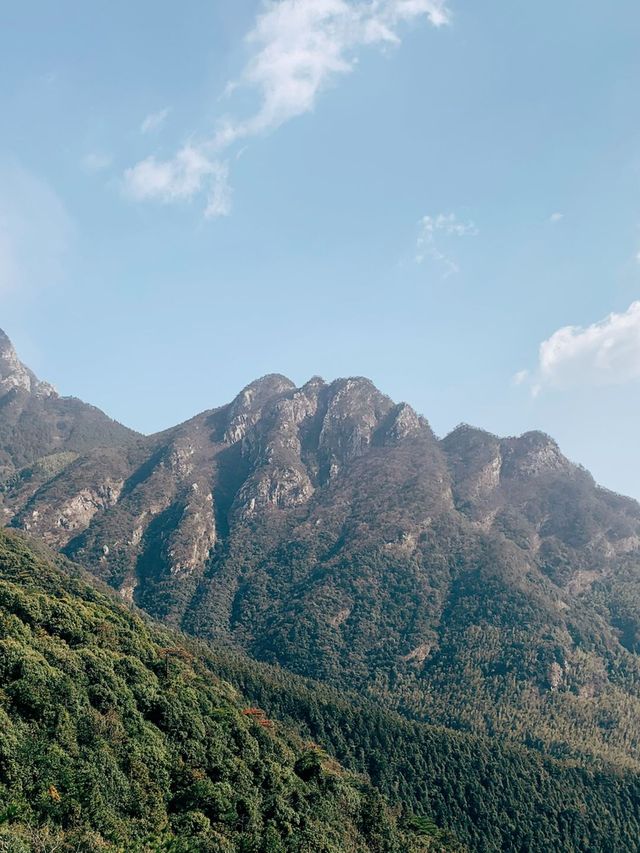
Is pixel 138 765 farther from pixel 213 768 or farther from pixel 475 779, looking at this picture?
pixel 475 779

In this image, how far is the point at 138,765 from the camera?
212 feet

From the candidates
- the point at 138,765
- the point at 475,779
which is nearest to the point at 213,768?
the point at 138,765

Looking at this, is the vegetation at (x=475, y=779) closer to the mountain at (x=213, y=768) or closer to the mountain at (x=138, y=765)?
the mountain at (x=213, y=768)

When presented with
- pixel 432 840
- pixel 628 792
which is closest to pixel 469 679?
pixel 628 792

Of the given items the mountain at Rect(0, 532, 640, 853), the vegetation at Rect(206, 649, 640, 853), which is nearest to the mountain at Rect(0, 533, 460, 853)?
the mountain at Rect(0, 532, 640, 853)

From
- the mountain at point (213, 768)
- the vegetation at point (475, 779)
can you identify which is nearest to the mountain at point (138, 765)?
the mountain at point (213, 768)

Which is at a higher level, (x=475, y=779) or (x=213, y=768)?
(x=213, y=768)

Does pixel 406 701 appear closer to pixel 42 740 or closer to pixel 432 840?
pixel 432 840

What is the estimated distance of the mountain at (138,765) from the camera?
5391 centimetres

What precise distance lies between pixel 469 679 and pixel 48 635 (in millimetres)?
137035

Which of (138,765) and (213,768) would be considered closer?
(138,765)

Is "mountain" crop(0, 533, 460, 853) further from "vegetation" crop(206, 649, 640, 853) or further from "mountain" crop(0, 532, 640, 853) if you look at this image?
"vegetation" crop(206, 649, 640, 853)

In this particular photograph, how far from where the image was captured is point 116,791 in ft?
196

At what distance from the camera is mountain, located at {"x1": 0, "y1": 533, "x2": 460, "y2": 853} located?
177 ft
